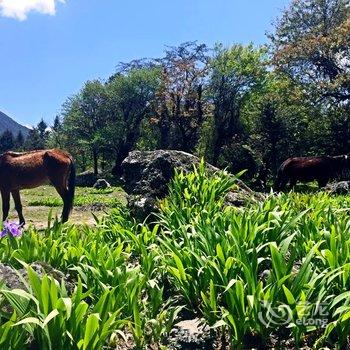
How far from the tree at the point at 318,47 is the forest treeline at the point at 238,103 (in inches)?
2.7

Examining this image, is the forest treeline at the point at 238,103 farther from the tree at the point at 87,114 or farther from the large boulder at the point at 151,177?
the large boulder at the point at 151,177

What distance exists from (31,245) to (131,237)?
1.21m

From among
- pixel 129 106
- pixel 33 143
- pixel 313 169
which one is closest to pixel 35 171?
pixel 313 169

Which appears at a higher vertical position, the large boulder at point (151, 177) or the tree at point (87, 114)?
the tree at point (87, 114)

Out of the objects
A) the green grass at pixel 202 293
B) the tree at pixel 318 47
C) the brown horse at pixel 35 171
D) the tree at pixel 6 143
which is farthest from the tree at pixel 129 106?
the tree at pixel 6 143

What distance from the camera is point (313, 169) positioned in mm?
18797

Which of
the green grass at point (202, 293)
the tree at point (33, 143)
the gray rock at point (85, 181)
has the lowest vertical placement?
the green grass at point (202, 293)

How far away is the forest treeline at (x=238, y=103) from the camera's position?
30.1 m

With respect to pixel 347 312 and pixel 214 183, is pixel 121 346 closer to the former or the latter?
pixel 347 312

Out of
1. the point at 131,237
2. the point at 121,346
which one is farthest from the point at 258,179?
the point at 121,346

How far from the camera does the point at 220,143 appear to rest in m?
39.9

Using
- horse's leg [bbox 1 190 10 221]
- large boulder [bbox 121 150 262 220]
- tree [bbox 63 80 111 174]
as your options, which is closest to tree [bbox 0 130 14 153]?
tree [bbox 63 80 111 174]

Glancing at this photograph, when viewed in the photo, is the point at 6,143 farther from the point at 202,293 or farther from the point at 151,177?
the point at 202,293

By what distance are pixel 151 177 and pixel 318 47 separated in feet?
83.8
